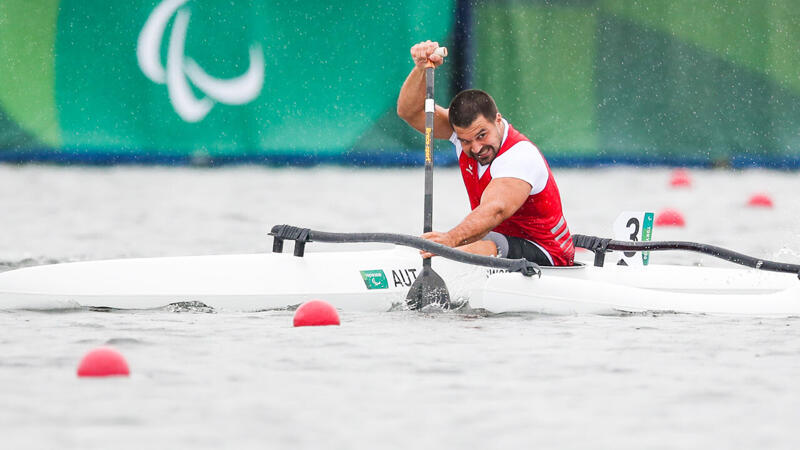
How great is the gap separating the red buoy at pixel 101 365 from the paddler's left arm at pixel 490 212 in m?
2.30

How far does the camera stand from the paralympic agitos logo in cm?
1146

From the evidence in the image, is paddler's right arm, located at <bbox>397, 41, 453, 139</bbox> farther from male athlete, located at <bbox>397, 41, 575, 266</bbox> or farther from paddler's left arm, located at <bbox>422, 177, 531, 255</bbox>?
paddler's left arm, located at <bbox>422, 177, 531, 255</bbox>

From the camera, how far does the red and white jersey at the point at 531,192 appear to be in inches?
258

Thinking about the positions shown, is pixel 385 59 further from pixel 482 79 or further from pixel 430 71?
pixel 430 71

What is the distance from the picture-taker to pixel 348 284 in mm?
6598

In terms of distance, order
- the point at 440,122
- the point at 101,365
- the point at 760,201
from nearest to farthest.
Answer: the point at 101,365 → the point at 440,122 → the point at 760,201

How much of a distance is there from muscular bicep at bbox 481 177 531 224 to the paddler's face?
18 cm

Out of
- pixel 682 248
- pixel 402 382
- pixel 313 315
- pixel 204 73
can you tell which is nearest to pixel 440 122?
pixel 682 248

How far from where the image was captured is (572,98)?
40.0 ft

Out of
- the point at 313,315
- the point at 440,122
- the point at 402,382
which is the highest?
the point at 440,122

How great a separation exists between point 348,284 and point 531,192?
3.55ft

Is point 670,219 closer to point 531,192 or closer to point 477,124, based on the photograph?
point 531,192

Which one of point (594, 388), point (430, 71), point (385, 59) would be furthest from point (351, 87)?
point (594, 388)

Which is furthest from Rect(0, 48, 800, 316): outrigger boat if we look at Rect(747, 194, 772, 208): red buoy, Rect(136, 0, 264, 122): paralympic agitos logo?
Rect(747, 194, 772, 208): red buoy
